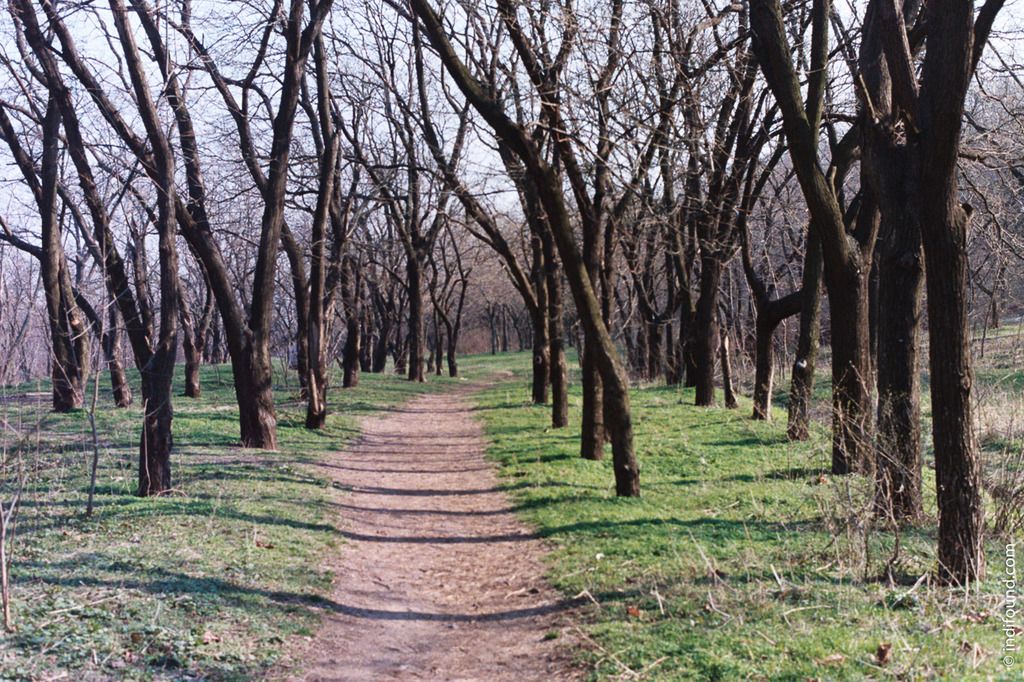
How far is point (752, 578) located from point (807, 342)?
7.35 meters

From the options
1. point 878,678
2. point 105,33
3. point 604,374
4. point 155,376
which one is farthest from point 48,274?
point 878,678

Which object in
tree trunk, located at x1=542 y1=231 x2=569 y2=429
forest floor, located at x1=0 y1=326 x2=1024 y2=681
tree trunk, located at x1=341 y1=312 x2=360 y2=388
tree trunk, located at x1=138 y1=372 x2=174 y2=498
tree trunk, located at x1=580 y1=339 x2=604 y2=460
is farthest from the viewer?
tree trunk, located at x1=341 y1=312 x2=360 y2=388

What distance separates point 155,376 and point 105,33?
4696 millimetres

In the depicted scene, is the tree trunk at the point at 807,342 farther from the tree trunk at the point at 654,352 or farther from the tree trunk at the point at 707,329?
the tree trunk at the point at 654,352

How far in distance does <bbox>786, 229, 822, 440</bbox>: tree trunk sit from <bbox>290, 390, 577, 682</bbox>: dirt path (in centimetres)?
458

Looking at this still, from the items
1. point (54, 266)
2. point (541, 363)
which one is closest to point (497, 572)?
point (54, 266)

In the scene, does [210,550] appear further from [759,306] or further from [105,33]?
[759,306]

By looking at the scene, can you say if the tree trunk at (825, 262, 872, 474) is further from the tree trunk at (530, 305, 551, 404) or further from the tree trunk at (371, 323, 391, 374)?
the tree trunk at (371, 323, 391, 374)

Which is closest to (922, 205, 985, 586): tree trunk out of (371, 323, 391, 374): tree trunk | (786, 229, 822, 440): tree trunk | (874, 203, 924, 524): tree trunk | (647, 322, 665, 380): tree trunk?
(874, 203, 924, 524): tree trunk

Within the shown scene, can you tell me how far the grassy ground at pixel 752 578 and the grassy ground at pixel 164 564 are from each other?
7.45 ft

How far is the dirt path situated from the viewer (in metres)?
5.45

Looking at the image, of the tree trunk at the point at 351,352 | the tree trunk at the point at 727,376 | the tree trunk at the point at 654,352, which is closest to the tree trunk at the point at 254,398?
the tree trunk at the point at 727,376

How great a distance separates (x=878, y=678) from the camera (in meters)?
4.09

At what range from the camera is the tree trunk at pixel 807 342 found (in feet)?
40.2
